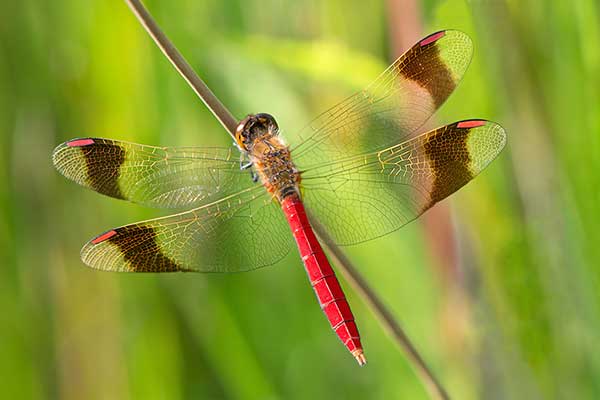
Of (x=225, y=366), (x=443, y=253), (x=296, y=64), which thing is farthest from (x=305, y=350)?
(x=296, y=64)

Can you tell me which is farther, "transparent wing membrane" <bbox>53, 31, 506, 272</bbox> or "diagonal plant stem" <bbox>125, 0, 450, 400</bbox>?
"transparent wing membrane" <bbox>53, 31, 506, 272</bbox>

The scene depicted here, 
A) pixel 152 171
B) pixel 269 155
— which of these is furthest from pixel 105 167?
pixel 269 155

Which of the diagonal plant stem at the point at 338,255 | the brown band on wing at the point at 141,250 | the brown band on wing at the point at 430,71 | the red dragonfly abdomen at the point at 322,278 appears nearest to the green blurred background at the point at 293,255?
the brown band on wing at the point at 430,71

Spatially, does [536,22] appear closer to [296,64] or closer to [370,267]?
[296,64]

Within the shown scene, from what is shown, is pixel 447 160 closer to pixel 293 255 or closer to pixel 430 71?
pixel 430 71

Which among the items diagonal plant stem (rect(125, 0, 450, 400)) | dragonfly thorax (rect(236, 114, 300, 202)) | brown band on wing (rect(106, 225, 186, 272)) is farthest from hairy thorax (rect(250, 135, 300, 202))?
diagonal plant stem (rect(125, 0, 450, 400))

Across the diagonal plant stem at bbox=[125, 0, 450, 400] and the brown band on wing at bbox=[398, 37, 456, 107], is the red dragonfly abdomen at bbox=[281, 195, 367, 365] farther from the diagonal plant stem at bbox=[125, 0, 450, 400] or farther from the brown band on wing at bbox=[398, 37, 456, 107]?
the brown band on wing at bbox=[398, 37, 456, 107]

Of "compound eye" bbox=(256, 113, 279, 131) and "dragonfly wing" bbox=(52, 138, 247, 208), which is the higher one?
"compound eye" bbox=(256, 113, 279, 131)
